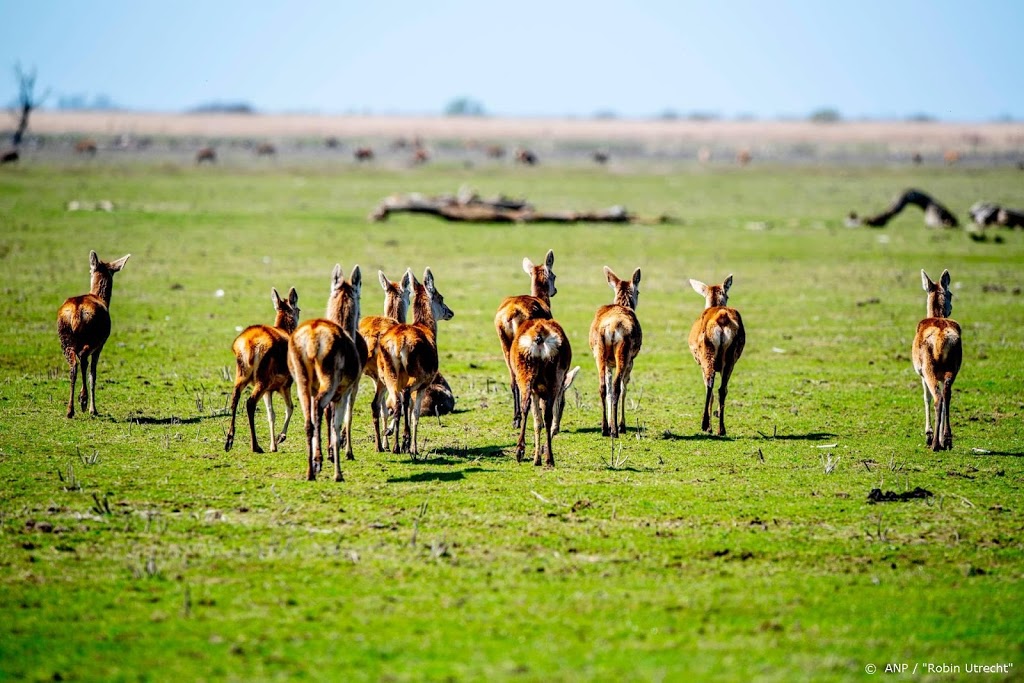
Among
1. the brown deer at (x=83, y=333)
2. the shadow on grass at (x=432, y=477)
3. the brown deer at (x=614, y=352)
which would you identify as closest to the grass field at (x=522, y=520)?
the shadow on grass at (x=432, y=477)

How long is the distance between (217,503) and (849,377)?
11.0 meters

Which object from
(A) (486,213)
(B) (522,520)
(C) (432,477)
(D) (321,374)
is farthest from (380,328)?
(A) (486,213)

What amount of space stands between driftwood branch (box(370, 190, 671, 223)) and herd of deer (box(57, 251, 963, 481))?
24.1 meters

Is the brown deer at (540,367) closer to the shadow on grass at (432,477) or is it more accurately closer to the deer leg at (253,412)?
the shadow on grass at (432,477)

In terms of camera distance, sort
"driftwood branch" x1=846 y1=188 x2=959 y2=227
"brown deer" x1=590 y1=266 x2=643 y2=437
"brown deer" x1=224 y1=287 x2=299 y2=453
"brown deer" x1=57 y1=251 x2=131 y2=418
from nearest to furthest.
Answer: "brown deer" x1=224 y1=287 x2=299 y2=453
"brown deer" x1=590 y1=266 x2=643 y2=437
"brown deer" x1=57 y1=251 x2=131 y2=418
"driftwood branch" x1=846 y1=188 x2=959 y2=227

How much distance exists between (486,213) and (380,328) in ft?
86.1

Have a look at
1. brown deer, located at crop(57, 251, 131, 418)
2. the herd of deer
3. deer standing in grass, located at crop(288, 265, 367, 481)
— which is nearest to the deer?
the herd of deer

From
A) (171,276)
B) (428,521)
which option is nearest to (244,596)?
(428,521)

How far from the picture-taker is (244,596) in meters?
8.41

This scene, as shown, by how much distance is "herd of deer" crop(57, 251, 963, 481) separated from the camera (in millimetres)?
11617

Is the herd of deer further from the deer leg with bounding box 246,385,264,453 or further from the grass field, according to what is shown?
the grass field

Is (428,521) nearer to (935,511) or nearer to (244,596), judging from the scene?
(244,596)

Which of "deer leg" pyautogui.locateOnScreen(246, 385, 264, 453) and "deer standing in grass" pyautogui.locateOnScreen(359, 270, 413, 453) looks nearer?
"deer leg" pyautogui.locateOnScreen(246, 385, 264, 453)

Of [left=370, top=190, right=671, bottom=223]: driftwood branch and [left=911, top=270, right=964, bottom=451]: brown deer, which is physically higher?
[left=370, top=190, right=671, bottom=223]: driftwood branch
